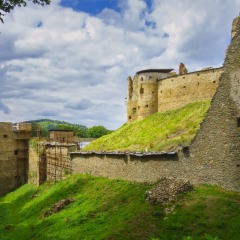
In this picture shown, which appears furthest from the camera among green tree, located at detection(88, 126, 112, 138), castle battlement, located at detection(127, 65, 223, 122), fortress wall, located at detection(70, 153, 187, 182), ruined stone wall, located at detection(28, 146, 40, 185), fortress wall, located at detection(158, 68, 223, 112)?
green tree, located at detection(88, 126, 112, 138)

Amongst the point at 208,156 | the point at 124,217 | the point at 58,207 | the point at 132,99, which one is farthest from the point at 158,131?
the point at 124,217

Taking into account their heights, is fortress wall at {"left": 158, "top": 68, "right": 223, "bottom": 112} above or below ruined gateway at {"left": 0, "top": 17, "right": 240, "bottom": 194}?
above

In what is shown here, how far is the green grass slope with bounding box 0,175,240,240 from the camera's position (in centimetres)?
1583

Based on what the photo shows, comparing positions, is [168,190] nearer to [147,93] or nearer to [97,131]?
[147,93]

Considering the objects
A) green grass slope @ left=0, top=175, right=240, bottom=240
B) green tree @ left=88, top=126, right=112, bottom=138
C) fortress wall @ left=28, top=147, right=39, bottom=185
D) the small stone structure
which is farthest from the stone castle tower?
green tree @ left=88, top=126, right=112, bottom=138

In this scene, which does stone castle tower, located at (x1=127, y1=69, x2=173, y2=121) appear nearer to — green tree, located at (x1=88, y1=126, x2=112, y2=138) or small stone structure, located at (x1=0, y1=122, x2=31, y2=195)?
small stone structure, located at (x1=0, y1=122, x2=31, y2=195)

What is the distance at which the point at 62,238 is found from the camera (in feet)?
63.2

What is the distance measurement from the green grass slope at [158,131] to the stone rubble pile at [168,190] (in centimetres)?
1305

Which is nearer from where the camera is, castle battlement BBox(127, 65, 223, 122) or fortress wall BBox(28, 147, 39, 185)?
fortress wall BBox(28, 147, 39, 185)

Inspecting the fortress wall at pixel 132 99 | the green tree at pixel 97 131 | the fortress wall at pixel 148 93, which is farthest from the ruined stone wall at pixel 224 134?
the green tree at pixel 97 131

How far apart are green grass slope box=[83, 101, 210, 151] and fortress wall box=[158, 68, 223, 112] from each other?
1.07 metres

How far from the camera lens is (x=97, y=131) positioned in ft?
417

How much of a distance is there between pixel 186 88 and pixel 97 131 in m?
81.4

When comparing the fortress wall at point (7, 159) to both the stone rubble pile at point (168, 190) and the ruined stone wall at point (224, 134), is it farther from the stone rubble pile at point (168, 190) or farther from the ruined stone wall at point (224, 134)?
the ruined stone wall at point (224, 134)
